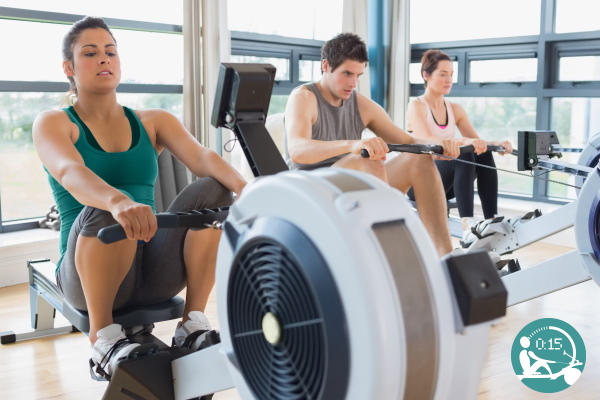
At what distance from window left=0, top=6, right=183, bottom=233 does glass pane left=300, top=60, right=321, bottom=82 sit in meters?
1.04

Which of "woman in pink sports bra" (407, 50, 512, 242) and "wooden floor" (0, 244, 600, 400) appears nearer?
"wooden floor" (0, 244, 600, 400)

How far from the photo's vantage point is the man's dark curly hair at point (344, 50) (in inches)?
116

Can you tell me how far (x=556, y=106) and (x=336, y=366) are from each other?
12.8 feet

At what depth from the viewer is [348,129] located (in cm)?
312

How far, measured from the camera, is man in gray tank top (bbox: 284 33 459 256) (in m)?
2.89

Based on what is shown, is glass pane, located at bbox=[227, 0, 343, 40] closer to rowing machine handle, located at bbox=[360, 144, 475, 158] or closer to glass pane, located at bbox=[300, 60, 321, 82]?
glass pane, located at bbox=[300, 60, 321, 82]

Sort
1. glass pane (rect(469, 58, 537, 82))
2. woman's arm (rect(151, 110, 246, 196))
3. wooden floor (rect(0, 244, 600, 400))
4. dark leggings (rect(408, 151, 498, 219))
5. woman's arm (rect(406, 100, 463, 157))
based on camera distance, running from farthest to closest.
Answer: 1. glass pane (rect(469, 58, 537, 82))
2. woman's arm (rect(406, 100, 463, 157))
3. dark leggings (rect(408, 151, 498, 219))
4. wooden floor (rect(0, 244, 600, 400))
5. woman's arm (rect(151, 110, 246, 196))

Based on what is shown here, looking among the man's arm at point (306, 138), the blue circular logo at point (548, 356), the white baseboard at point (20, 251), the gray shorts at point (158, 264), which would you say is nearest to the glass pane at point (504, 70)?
the man's arm at point (306, 138)

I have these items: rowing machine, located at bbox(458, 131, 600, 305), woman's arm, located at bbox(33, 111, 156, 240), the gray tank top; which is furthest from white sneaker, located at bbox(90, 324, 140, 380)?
rowing machine, located at bbox(458, 131, 600, 305)

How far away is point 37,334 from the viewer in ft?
9.28

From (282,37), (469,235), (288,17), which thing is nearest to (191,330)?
(469,235)

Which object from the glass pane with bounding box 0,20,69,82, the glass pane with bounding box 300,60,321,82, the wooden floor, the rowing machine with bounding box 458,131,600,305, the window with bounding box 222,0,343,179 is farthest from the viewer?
the glass pane with bounding box 300,60,321,82

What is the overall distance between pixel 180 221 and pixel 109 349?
1.46 ft

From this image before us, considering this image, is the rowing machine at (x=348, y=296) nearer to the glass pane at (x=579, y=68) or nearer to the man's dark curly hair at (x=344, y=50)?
the man's dark curly hair at (x=344, y=50)
